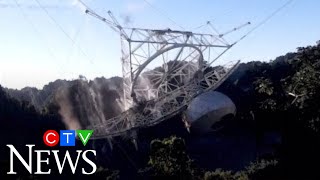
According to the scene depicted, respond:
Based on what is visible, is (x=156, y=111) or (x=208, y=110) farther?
(x=156, y=111)

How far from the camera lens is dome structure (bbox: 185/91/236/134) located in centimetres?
7019

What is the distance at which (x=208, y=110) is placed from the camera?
230ft

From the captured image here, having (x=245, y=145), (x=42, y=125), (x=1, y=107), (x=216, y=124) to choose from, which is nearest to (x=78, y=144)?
(x=42, y=125)

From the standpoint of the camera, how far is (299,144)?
64.4m

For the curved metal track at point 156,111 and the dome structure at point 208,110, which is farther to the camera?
the dome structure at point 208,110

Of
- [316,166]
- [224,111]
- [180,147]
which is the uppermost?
[224,111]

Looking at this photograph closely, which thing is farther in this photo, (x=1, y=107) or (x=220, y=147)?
(x=220, y=147)

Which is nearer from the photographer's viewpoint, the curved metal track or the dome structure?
the curved metal track

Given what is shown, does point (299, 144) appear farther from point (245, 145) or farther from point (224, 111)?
point (245, 145)

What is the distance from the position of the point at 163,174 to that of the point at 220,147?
45.2m

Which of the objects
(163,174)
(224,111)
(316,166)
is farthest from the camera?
(224,111)

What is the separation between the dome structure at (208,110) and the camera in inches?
2763

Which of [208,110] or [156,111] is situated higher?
[156,111]

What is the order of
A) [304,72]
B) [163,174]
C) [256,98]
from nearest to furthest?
[163,174] → [304,72] → [256,98]
